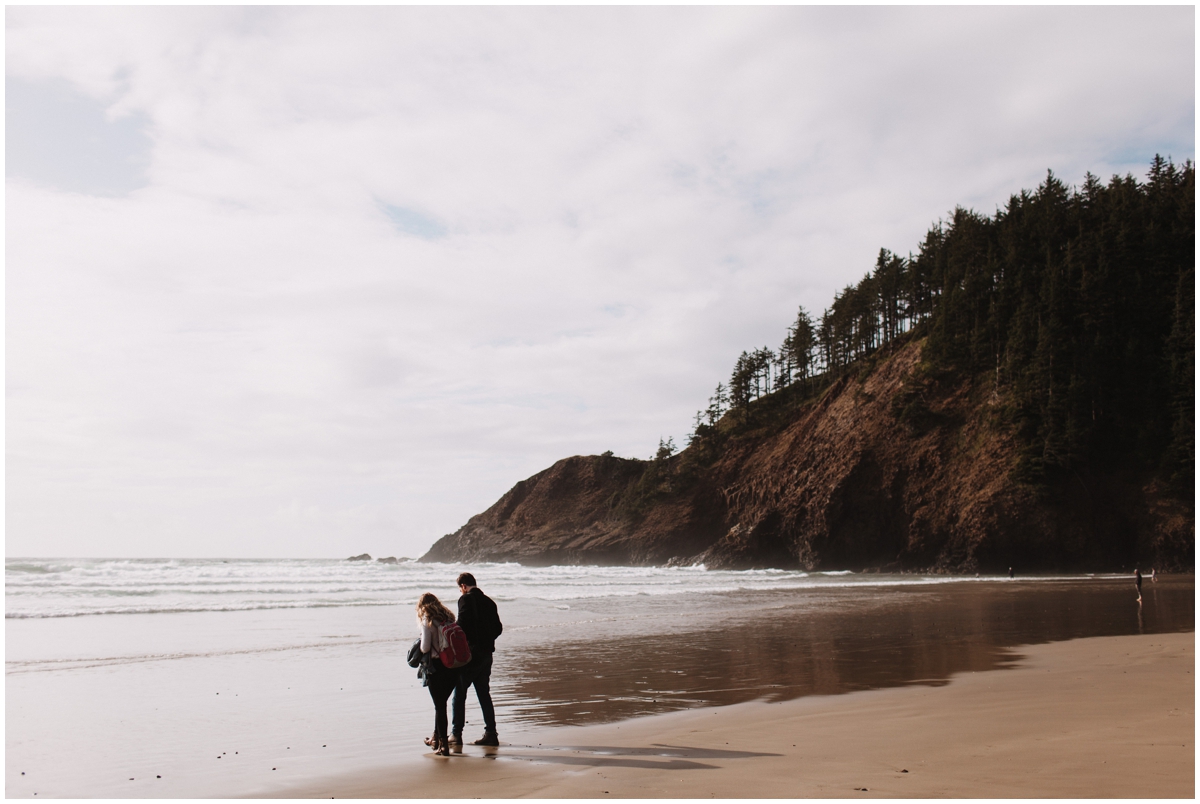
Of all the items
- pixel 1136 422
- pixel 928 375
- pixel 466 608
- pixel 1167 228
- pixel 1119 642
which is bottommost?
pixel 1119 642

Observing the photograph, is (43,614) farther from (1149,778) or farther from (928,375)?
(928,375)

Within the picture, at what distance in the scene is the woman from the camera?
7.64 m

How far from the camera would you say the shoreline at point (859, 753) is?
19.2 feet

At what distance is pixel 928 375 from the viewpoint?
5788cm

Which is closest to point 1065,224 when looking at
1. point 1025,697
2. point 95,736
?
point 1025,697

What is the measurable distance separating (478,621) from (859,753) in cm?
412

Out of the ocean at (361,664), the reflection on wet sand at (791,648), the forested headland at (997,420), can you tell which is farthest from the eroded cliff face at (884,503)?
the reflection on wet sand at (791,648)

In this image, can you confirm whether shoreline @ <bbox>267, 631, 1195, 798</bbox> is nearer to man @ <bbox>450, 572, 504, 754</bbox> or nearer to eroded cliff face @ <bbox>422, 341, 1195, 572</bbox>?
man @ <bbox>450, 572, 504, 754</bbox>

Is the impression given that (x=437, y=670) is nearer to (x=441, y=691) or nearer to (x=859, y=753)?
(x=441, y=691)

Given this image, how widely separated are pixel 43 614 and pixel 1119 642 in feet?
90.9

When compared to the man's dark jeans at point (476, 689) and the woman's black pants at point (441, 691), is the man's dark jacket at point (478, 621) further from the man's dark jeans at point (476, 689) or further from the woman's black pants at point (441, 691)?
the woman's black pants at point (441, 691)

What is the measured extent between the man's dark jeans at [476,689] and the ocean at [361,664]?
554 millimetres

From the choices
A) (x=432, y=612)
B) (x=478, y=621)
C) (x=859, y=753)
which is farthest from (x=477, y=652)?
(x=859, y=753)

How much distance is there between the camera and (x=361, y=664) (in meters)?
13.9
